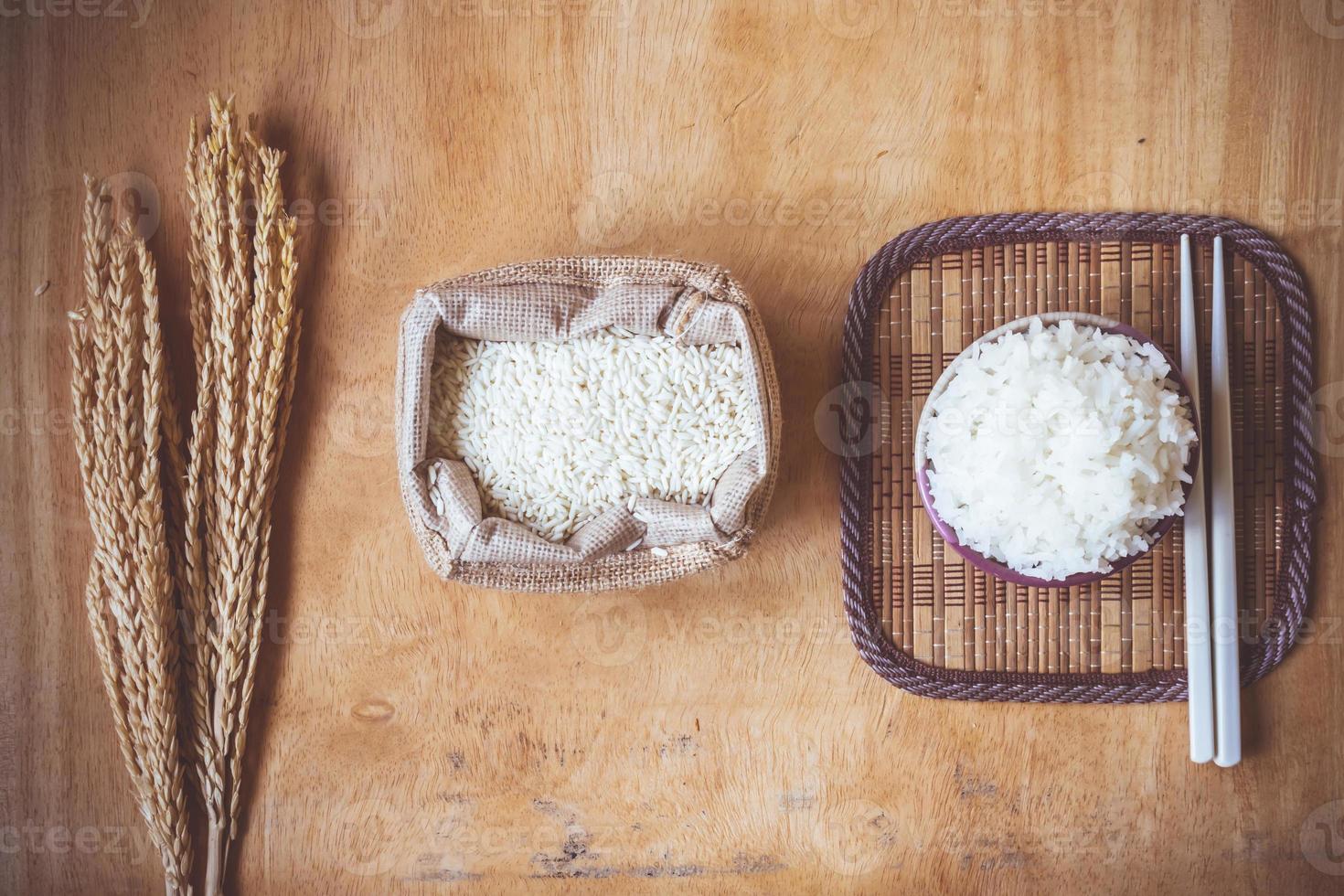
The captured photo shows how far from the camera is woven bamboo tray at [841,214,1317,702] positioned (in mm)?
1405

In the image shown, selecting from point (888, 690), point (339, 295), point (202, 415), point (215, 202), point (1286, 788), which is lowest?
point (1286, 788)

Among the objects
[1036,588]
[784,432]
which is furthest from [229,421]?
[1036,588]

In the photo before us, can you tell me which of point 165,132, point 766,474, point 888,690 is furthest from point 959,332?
point 165,132

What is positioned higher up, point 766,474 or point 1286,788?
point 766,474

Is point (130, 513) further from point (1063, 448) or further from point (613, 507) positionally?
point (1063, 448)

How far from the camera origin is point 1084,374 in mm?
1127

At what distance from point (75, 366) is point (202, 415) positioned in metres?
0.23

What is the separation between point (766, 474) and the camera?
48.1 inches

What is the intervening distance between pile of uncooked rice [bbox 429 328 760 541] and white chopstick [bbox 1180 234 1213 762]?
791 mm

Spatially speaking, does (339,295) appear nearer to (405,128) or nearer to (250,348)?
(250,348)

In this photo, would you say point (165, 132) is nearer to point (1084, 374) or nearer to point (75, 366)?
point (75, 366)

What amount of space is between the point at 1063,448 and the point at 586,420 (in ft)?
2.41

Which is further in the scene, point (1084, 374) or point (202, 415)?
point (202, 415)

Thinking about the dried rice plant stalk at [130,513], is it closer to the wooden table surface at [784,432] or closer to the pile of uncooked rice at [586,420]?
the wooden table surface at [784,432]
